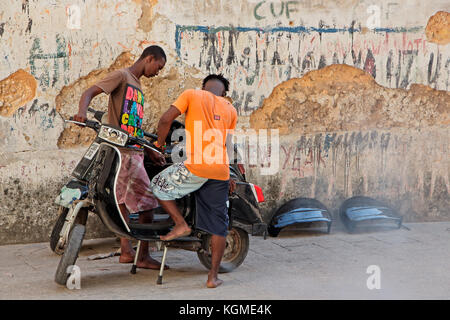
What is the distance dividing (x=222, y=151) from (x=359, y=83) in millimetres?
3156

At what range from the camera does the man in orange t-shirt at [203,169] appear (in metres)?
4.57

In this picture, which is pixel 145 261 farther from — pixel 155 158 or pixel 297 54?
pixel 297 54

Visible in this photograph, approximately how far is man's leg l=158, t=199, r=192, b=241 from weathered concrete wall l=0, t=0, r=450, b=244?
73.7 inches

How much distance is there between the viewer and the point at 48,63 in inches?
239

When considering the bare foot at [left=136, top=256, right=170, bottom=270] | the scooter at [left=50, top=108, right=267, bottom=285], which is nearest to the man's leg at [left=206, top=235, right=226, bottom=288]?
the scooter at [left=50, top=108, right=267, bottom=285]

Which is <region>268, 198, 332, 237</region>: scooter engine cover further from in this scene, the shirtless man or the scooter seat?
the scooter seat

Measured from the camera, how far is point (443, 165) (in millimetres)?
7520

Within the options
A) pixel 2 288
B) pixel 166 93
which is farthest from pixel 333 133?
pixel 2 288

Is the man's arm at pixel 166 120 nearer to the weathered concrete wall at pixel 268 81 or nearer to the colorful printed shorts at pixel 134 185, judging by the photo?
the colorful printed shorts at pixel 134 185

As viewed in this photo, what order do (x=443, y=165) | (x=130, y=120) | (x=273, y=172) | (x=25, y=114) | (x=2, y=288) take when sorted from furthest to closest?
(x=443, y=165)
(x=273, y=172)
(x=25, y=114)
(x=130, y=120)
(x=2, y=288)

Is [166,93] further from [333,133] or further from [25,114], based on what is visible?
[333,133]

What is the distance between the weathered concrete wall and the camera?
6.03 m

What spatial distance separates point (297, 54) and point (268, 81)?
18.4 inches

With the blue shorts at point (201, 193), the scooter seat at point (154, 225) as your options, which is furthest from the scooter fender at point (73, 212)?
the blue shorts at point (201, 193)
